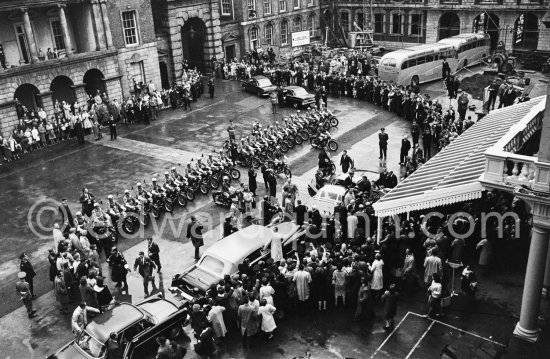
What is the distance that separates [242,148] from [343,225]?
32.1 ft

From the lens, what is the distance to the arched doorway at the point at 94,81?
38094 mm

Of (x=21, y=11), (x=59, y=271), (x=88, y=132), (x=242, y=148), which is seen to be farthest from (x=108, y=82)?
(x=59, y=271)

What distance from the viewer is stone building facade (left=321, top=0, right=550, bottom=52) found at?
164ft

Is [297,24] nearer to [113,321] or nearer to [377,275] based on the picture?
[377,275]

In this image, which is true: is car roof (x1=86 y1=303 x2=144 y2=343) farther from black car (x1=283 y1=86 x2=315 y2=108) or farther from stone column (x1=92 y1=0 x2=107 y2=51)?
stone column (x1=92 y1=0 x2=107 y2=51)

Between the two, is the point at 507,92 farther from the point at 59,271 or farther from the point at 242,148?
the point at 59,271

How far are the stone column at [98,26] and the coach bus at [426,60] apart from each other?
2071cm

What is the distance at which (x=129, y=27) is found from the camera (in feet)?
129

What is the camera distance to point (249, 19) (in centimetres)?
5053

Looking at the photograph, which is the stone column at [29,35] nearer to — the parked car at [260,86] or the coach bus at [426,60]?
the parked car at [260,86]

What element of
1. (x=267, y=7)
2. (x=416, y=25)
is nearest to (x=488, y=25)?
(x=416, y=25)

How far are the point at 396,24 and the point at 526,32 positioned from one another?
1315 centimetres

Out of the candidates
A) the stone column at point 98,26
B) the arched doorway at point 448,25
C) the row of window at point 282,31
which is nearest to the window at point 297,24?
the row of window at point 282,31

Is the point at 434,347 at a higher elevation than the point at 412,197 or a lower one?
lower
